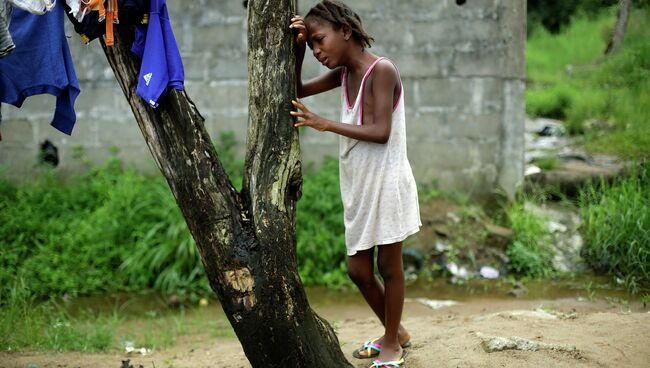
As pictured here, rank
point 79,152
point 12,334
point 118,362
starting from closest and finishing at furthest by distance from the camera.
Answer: point 118,362
point 12,334
point 79,152

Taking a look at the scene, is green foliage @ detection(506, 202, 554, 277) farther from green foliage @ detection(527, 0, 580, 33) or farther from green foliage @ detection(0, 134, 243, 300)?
green foliage @ detection(527, 0, 580, 33)

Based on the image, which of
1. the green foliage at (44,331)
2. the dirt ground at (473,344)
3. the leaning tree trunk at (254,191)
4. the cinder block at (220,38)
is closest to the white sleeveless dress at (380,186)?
the leaning tree trunk at (254,191)

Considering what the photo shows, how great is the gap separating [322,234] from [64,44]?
3197mm

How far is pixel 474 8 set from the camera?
6480 millimetres

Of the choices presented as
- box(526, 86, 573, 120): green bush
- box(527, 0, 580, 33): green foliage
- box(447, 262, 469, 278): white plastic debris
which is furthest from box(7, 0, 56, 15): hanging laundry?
box(527, 0, 580, 33): green foliage

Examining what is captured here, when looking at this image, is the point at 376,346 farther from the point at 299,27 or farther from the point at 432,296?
the point at 432,296

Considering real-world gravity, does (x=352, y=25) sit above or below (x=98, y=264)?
above

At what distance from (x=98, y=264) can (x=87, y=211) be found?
609 mm

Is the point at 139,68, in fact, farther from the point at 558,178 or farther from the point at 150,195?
the point at 558,178

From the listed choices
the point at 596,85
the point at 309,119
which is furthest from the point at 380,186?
the point at 596,85

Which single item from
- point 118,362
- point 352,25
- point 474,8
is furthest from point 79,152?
point 352,25

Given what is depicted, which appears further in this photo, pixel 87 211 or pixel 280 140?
pixel 87 211

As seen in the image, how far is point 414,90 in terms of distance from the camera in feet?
21.6

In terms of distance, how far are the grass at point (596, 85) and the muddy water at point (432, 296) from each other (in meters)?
1.58
